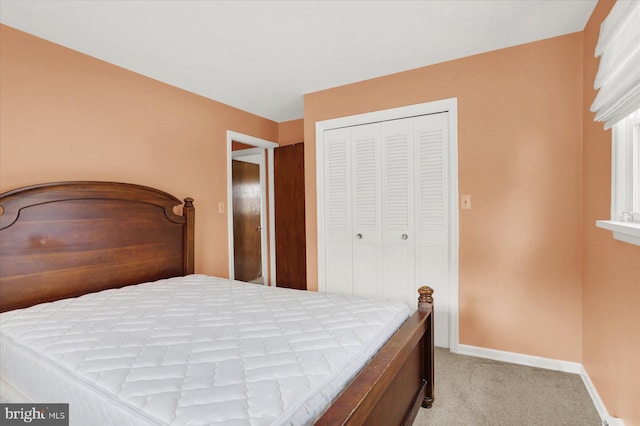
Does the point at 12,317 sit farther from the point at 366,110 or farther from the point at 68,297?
the point at 366,110

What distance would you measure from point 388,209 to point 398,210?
93mm

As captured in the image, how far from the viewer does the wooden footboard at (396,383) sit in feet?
3.18

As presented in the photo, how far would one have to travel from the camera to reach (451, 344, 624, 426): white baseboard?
1.91 metres

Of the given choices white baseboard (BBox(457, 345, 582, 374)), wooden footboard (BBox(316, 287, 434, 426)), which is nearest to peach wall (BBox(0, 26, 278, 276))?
wooden footboard (BBox(316, 287, 434, 426))

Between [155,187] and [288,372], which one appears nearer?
[288,372]

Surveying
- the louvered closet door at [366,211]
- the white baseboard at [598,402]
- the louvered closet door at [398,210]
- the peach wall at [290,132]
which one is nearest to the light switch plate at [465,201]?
the louvered closet door at [398,210]

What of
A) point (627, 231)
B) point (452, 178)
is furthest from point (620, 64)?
point (452, 178)

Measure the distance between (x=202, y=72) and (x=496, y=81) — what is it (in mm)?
2392

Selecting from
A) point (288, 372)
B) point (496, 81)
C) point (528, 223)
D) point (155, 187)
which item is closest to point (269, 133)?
point (155, 187)

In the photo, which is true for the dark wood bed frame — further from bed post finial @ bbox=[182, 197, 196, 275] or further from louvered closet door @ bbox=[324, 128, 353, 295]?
louvered closet door @ bbox=[324, 128, 353, 295]

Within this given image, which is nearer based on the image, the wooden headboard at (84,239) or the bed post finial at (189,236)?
the wooden headboard at (84,239)

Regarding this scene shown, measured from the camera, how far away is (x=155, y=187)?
9.32 feet

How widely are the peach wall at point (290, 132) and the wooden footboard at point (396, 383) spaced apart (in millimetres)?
2933

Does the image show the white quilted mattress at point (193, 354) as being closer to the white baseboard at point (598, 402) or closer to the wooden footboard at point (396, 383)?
the wooden footboard at point (396, 383)
